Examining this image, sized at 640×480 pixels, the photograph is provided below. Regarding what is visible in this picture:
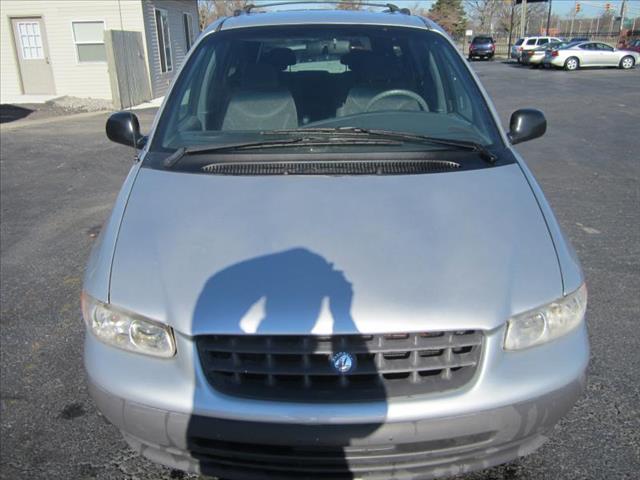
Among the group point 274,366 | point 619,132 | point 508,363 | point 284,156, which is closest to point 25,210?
point 284,156

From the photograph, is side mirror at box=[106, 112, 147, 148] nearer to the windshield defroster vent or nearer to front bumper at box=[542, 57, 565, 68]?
the windshield defroster vent

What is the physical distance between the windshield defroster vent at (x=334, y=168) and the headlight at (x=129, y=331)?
2.92ft

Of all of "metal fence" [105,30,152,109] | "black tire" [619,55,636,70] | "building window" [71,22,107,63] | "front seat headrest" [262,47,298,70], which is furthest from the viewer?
"black tire" [619,55,636,70]

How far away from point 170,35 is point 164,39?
1.89 ft

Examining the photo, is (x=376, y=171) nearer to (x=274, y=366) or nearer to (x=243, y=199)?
(x=243, y=199)

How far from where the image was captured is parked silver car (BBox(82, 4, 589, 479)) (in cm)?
194

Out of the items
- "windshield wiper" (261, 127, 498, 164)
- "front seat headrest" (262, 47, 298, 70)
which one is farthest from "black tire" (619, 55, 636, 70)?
"windshield wiper" (261, 127, 498, 164)

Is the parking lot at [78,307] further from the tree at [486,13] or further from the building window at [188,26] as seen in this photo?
the tree at [486,13]

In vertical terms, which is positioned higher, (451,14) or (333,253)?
(333,253)

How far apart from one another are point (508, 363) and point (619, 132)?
1059cm

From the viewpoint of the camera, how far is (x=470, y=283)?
81.0 inches

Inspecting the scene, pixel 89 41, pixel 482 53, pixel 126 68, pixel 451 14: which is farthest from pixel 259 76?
pixel 451 14

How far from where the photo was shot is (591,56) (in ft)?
100

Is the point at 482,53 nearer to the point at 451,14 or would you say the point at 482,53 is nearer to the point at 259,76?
the point at 451,14
